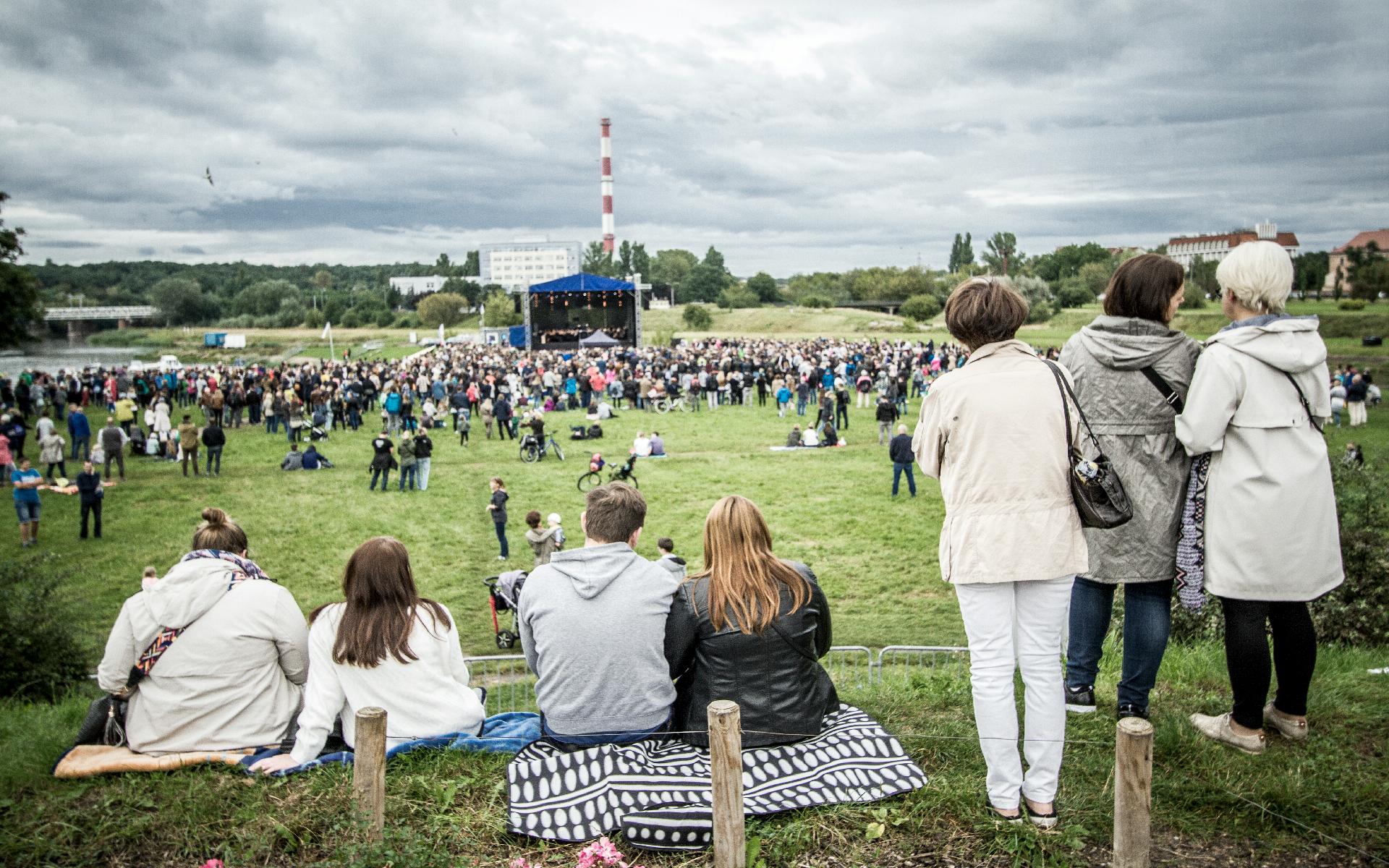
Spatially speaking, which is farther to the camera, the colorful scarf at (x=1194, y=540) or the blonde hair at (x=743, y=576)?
the blonde hair at (x=743, y=576)

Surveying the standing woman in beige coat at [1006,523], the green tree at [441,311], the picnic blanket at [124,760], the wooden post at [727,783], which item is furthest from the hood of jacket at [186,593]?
the green tree at [441,311]

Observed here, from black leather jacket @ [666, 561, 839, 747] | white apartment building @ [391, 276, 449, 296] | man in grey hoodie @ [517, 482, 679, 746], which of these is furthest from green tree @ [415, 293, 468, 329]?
black leather jacket @ [666, 561, 839, 747]

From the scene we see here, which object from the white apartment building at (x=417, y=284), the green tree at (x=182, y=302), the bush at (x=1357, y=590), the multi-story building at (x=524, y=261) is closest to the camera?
the bush at (x=1357, y=590)

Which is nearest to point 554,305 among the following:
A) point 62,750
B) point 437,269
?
point 62,750

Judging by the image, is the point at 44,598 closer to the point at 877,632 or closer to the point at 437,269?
the point at 877,632

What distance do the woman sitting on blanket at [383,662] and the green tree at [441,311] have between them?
3579 inches

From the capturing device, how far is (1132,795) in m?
2.26

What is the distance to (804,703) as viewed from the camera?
3.14 meters

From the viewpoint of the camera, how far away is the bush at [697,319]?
7256 cm

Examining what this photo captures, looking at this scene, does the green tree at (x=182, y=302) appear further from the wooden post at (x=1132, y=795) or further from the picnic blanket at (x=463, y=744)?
the wooden post at (x=1132, y=795)

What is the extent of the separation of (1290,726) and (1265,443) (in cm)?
111

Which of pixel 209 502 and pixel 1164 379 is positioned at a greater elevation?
pixel 1164 379

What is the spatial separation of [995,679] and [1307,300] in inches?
3087

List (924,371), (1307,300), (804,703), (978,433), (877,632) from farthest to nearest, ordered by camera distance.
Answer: (1307,300)
(924,371)
(877,632)
(804,703)
(978,433)
